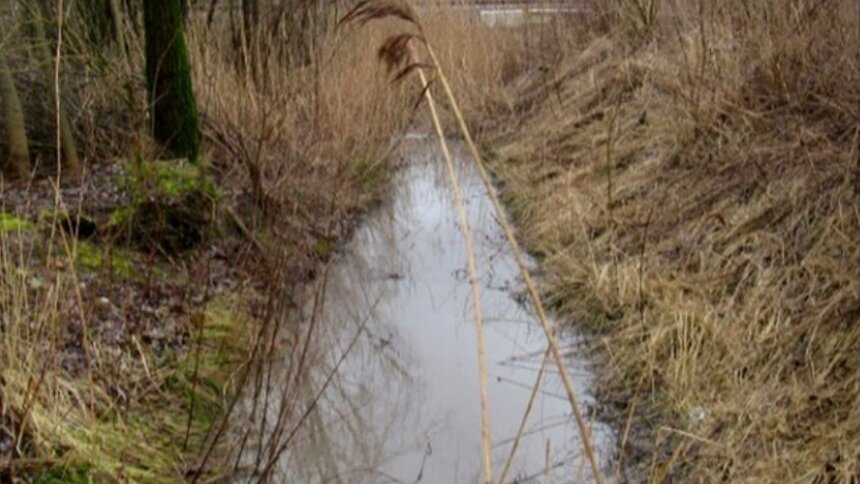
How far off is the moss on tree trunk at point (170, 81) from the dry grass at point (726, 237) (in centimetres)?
230

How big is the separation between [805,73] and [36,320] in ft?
13.7

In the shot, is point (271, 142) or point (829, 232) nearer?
point (829, 232)

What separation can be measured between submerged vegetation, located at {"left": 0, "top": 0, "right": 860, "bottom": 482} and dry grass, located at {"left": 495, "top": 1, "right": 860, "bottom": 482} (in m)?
0.02

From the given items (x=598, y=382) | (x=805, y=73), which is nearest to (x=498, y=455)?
(x=598, y=382)

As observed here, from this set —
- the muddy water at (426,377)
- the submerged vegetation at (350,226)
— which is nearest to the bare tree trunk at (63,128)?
the submerged vegetation at (350,226)

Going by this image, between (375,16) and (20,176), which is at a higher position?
(375,16)

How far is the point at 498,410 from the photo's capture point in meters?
4.13

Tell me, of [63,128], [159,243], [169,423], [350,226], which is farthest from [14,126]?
[169,423]

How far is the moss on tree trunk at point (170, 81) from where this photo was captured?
5566 millimetres

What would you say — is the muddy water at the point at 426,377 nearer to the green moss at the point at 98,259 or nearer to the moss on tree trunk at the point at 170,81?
the green moss at the point at 98,259

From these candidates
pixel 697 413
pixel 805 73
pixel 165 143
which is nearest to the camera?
pixel 697 413

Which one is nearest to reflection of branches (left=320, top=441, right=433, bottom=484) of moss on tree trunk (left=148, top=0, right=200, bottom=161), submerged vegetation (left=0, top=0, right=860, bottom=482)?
submerged vegetation (left=0, top=0, right=860, bottom=482)

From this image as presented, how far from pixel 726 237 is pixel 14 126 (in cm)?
411

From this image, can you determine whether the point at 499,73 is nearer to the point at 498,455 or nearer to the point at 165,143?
the point at 165,143
